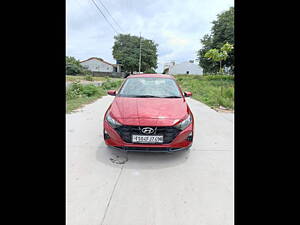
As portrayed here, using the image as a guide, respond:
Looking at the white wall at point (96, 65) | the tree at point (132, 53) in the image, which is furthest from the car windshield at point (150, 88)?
the white wall at point (96, 65)

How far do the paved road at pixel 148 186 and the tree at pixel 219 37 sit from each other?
27.3 m

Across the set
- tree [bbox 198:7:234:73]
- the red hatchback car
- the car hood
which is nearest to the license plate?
the red hatchback car

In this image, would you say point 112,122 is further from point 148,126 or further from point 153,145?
point 153,145

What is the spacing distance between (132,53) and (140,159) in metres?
45.2

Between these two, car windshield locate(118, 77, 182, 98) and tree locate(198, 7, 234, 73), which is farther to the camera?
tree locate(198, 7, 234, 73)

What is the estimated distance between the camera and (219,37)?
93.9 feet

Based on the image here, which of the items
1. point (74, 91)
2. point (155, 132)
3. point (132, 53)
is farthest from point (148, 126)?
point (132, 53)

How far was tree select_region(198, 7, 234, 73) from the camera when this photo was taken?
26.5 meters

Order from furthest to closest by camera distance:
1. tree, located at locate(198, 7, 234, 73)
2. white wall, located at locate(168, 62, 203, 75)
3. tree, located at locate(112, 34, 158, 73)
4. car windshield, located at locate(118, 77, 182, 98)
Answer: white wall, located at locate(168, 62, 203, 75), tree, located at locate(112, 34, 158, 73), tree, located at locate(198, 7, 234, 73), car windshield, located at locate(118, 77, 182, 98)

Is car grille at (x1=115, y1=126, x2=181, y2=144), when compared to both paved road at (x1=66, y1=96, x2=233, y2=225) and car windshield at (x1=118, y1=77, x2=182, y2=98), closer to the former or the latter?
paved road at (x1=66, y1=96, x2=233, y2=225)

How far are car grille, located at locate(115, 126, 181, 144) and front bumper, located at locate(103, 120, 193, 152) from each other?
0.04 m
